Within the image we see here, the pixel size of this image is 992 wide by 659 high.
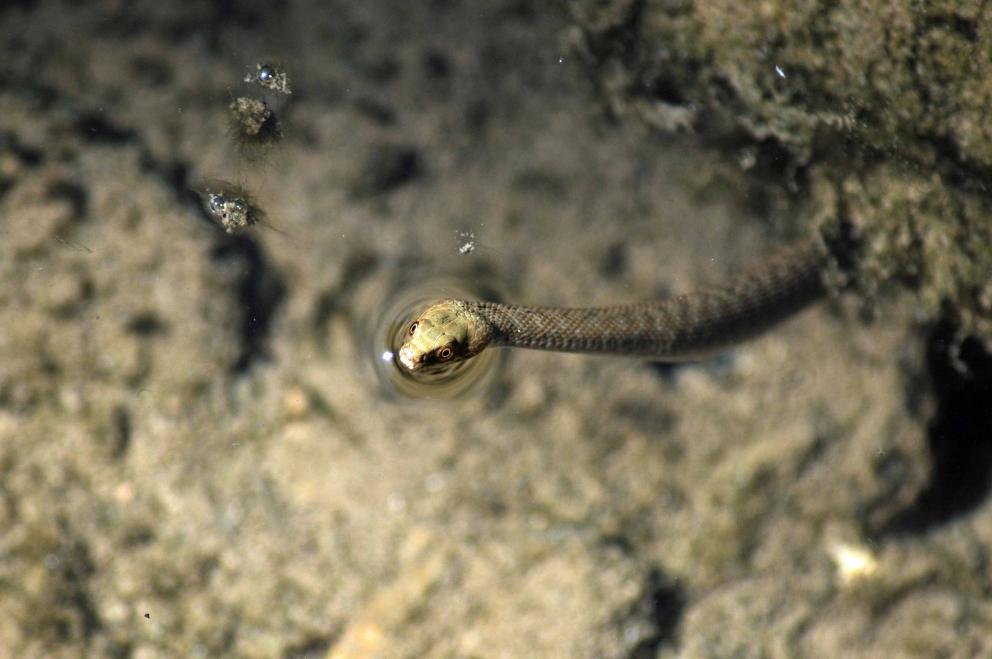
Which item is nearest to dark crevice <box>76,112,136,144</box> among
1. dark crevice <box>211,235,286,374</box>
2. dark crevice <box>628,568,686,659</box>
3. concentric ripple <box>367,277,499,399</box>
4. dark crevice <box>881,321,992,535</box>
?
dark crevice <box>211,235,286,374</box>

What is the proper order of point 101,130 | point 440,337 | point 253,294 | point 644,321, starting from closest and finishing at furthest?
point 440,337
point 644,321
point 253,294
point 101,130

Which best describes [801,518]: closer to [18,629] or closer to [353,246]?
[353,246]

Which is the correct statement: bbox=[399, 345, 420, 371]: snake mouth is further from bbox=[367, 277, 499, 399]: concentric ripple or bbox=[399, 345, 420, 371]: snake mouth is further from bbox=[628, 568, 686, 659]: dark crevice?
bbox=[628, 568, 686, 659]: dark crevice

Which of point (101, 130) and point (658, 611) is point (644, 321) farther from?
point (101, 130)

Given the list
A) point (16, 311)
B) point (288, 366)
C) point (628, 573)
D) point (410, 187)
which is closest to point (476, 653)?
point (628, 573)

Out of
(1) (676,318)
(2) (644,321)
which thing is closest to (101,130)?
(2) (644,321)

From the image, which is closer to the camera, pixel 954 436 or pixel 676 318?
pixel 676 318
